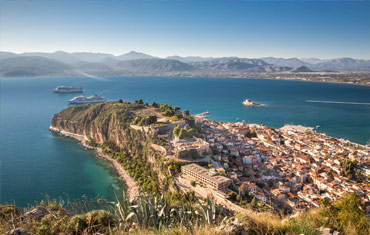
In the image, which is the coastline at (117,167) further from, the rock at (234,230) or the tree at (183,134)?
the rock at (234,230)

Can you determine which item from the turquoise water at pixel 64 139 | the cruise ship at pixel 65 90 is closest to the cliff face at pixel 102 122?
the turquoise water at pixel 64 139

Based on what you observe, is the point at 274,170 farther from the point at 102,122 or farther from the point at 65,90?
the point at 65,90

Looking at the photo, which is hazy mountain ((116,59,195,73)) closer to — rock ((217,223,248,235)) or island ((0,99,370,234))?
island ((0,99,370,234))

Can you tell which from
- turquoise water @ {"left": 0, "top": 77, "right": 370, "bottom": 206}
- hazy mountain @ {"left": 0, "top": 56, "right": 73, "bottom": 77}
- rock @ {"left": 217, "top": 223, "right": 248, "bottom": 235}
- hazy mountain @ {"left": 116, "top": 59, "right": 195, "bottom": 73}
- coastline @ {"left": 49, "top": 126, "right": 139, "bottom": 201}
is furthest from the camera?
hazy mountain @ {"left": 116, "top": 59, "right": 195, "bottom": 73}

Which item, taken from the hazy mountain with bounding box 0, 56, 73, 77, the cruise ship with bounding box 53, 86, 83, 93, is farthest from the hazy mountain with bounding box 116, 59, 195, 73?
the cruise ship with bounding box 53, 86, 83, 93

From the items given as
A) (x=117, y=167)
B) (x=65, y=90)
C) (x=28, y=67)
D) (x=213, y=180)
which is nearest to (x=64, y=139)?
(x=117, y=167)

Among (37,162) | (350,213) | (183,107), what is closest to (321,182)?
(350,213)

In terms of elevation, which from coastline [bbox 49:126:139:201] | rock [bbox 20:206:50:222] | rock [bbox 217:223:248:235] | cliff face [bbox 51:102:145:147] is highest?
rock [bbox 217:223:248:235]
